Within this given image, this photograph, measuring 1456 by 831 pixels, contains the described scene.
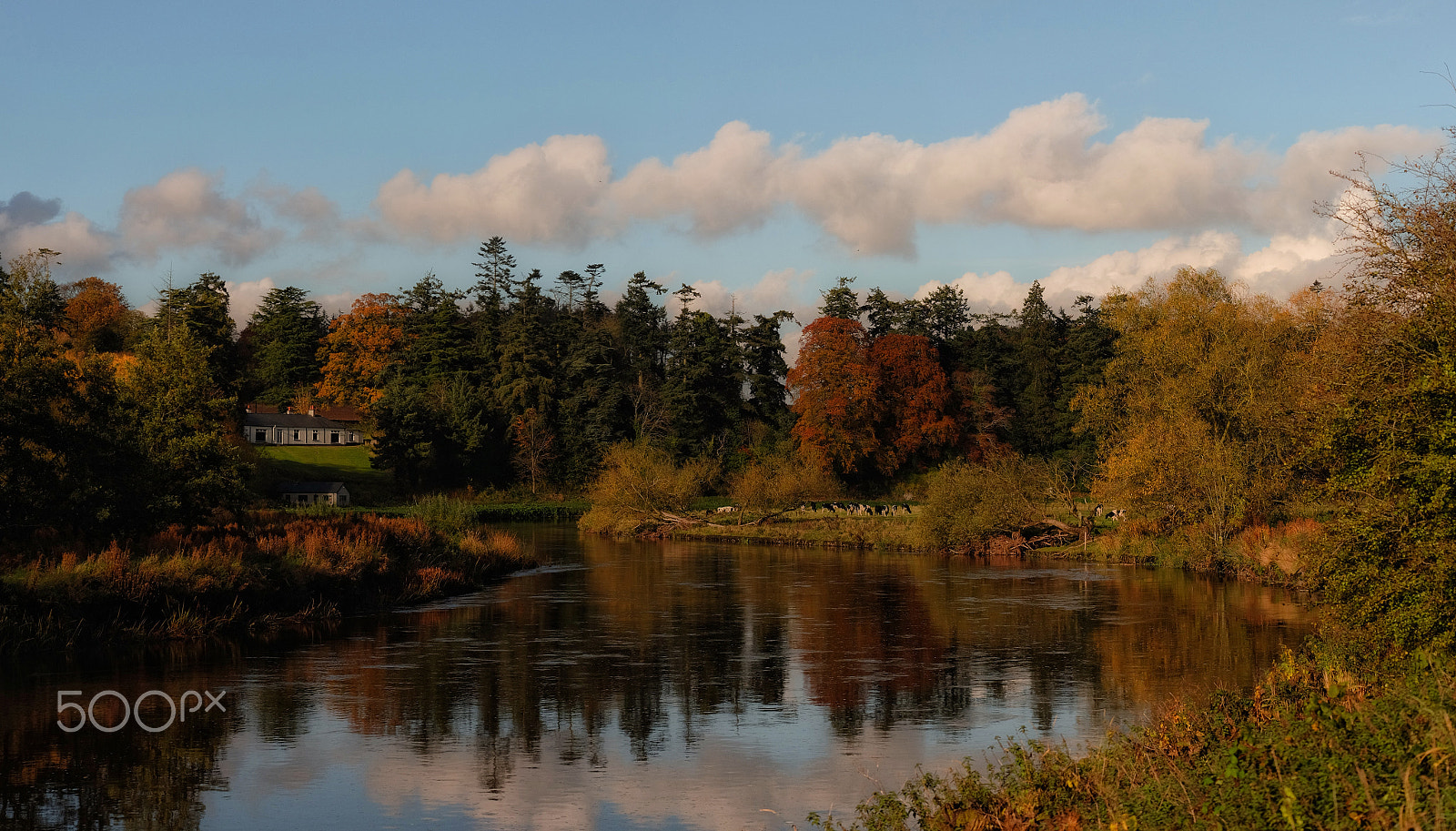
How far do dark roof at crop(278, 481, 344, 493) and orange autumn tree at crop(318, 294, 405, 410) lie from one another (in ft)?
79.4

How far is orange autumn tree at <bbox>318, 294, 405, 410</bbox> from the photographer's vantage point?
9781 cm

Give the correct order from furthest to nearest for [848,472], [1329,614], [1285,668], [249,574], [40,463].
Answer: [848,472] → [249,574] → [40,463] → [1329,614] → [1285,668]

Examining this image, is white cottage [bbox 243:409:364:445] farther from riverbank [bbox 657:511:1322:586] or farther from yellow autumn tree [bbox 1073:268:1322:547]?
yellow autumn tree [bbox 1073:268:1322:547]

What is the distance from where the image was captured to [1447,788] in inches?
297

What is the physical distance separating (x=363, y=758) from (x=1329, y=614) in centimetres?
1438

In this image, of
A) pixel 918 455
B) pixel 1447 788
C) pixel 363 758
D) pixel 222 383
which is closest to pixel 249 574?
pixel 363 758

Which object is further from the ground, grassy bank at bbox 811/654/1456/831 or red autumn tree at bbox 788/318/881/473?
red autumn tree at bbox 788/318/881/473

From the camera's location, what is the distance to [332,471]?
264 feet

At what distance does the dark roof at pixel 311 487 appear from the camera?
72188 mm

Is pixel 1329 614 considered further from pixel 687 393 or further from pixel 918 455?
pixel 687 393

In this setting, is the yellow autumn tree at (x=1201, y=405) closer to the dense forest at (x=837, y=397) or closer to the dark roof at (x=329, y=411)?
the dense forest at (x=837, y=397)

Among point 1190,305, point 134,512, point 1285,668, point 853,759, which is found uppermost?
point 1190,305
